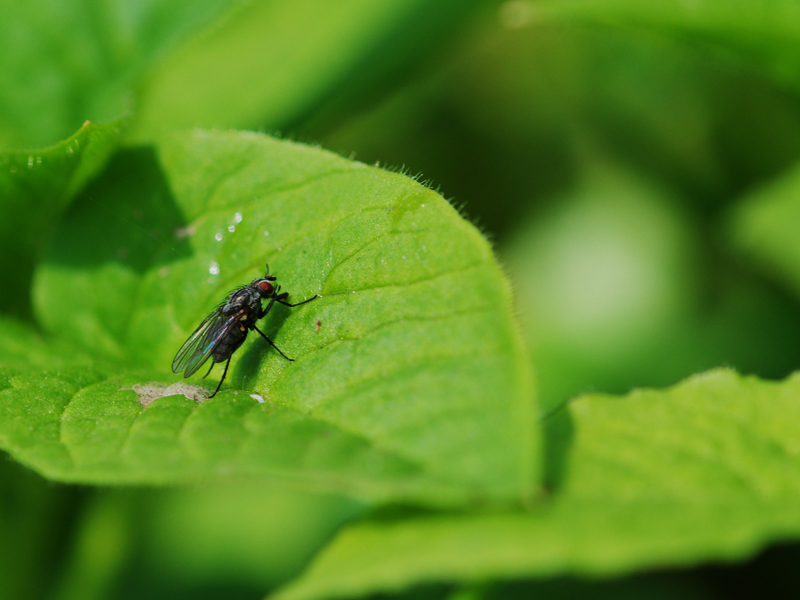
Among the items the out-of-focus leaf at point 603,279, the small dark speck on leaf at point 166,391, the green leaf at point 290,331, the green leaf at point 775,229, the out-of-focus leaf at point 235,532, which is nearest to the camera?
the green leaf at point 290,331

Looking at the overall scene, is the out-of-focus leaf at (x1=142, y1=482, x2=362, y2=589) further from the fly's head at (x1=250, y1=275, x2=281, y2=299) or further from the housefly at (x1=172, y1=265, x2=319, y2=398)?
the fly's head at (x1=250, y1=275, x2=281, y2=299)

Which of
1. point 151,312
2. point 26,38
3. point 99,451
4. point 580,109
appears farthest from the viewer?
point 580,109

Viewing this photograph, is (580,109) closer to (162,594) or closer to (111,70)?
(111,70)

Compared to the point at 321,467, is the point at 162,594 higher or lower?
lower

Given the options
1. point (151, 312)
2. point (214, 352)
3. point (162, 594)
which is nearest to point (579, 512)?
point (214, 352)

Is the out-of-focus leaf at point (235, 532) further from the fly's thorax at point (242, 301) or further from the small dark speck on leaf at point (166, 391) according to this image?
the small dark speck on leaf at point (166, 391)

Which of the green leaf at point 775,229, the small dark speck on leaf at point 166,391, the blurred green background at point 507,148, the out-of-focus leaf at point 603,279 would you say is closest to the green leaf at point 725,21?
the blurred green background at point 507,148
